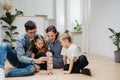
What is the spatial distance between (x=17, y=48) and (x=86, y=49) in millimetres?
3178

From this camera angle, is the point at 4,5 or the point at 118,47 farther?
the point at 4,5

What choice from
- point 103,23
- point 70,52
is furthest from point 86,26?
point 70,52

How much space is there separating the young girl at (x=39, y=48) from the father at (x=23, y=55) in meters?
0.07

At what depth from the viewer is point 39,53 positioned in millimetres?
3533

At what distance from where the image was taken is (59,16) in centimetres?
823

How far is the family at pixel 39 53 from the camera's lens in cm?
320

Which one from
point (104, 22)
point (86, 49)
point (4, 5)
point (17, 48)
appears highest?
point (4, 5)

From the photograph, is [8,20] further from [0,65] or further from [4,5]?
[0,65]

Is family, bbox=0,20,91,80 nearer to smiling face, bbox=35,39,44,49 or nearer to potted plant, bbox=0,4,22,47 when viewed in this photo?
smiling face, bbox=35,39,44,49

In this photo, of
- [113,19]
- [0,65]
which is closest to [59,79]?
[0,65]

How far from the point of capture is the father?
10.1 feet

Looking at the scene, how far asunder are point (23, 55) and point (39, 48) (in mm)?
Result: 325

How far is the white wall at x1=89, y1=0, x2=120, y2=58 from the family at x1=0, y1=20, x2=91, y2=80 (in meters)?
1.74

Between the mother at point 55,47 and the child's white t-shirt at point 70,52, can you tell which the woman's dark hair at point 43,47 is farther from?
the child's white t-shirt at point 70,52
